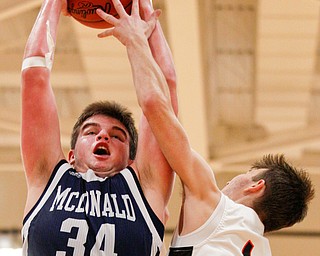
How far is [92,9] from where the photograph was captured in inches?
150

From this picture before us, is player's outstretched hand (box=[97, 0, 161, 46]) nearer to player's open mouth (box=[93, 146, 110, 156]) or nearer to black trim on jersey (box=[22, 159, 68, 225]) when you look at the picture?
player's open mouth (box=[93, 146, 110, 156])

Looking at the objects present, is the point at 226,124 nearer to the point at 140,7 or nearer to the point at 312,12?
the point at 312,12

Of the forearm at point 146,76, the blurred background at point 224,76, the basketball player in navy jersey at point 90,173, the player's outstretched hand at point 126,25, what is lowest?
the blurred background at point 224,76

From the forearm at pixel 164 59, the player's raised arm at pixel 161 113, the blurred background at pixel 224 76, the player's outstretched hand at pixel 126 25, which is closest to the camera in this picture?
the player's raised arm at pixel 161 113

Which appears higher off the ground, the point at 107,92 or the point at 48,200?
the point at 48,200

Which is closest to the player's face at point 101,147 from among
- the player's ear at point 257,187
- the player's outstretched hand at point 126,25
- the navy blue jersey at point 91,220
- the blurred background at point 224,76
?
the navy blue jersey at point 91,220

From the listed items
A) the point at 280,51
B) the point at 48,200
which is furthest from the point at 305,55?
the point at 48,200

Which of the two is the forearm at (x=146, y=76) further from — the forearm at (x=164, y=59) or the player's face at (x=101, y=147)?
the player's face at (x=101, y=147)

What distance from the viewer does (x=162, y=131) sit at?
3.46 m

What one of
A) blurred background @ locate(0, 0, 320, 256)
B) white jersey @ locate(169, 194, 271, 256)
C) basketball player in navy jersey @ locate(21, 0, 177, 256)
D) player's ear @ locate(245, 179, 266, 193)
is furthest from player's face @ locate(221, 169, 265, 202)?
blurred background @ locate(0, 0, 320, 256)

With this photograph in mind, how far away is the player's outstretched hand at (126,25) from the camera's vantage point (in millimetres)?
3578

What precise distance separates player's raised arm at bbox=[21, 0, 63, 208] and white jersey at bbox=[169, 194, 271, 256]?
648 millimetres

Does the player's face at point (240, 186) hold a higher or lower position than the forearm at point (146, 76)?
lower

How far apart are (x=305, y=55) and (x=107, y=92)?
283 centimetres
